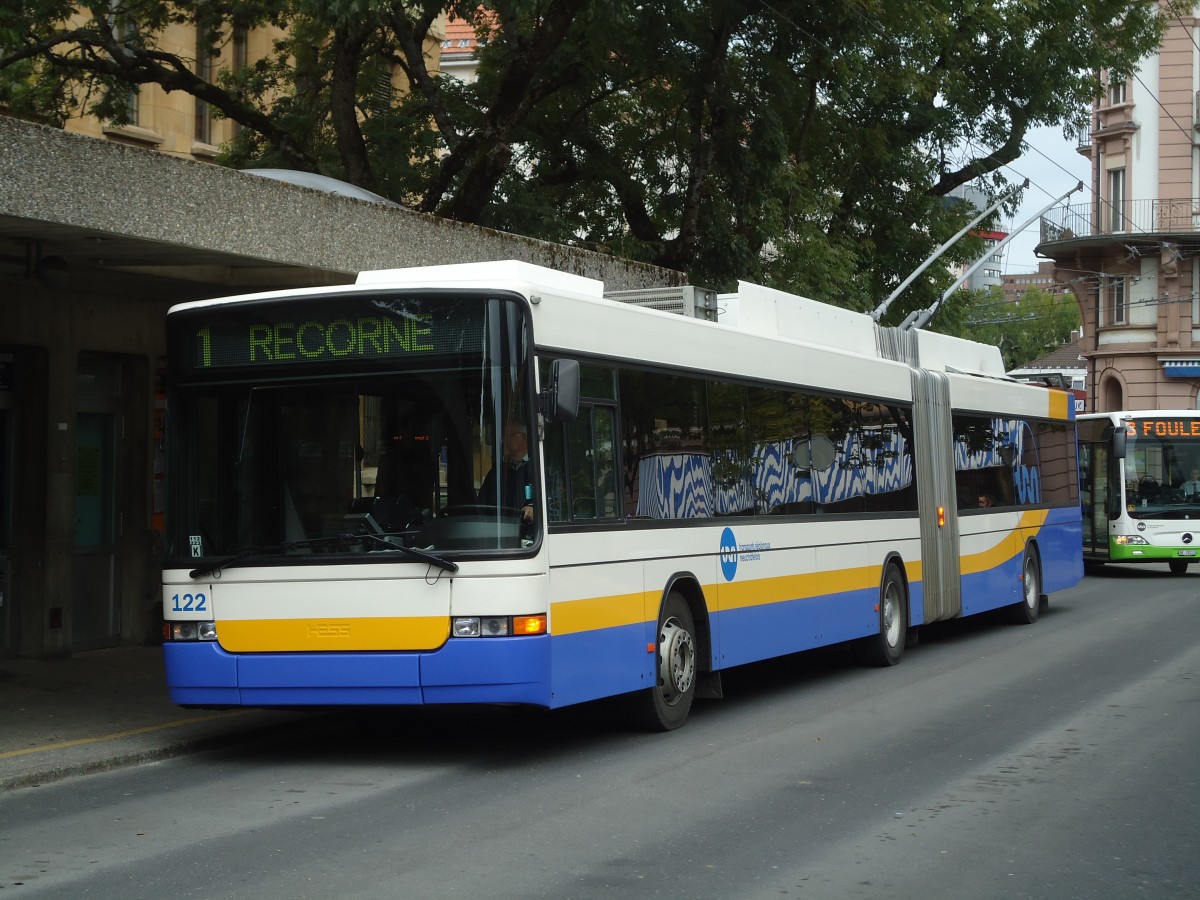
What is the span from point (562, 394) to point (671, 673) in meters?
2.58

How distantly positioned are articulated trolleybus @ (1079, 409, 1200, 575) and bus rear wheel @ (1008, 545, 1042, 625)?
978 centimetres

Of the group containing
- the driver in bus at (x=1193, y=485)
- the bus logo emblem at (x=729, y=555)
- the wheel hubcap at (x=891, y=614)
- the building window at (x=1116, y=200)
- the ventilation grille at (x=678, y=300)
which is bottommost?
the wheel hubcap at (x=891, y=614)

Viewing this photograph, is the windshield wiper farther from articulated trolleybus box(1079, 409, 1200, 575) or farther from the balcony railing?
the balcony railing

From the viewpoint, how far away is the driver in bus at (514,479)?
913cm

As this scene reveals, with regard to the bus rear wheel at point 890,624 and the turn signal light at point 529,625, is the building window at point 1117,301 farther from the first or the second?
the turn signal light at point 529,625

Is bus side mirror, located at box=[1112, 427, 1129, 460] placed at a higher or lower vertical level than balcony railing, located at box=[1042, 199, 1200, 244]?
lower

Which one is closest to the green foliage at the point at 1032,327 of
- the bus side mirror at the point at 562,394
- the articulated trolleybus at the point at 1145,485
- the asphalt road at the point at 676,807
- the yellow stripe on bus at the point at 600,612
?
the articulated trolleybus at the point at 1145,485

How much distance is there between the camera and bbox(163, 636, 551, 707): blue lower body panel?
9.04 m

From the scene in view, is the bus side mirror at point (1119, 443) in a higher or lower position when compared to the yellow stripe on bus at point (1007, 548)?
higher

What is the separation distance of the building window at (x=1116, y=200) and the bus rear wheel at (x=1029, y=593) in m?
39.9

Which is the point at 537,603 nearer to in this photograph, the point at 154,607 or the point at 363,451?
the point at 363,451

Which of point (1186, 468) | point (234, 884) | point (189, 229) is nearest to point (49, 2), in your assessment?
point (189, 229)

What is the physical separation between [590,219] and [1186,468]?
38.3 feet

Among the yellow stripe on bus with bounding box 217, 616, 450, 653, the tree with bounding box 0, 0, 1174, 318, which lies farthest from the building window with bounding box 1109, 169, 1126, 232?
the yellow stripe on bus with bounding box 217, 616, 450, 653
